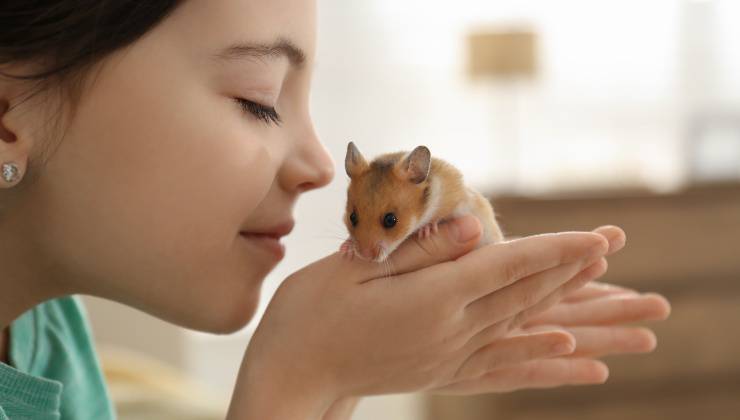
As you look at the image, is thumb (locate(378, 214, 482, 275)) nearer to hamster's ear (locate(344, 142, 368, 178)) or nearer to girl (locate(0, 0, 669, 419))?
girl (locate(0, 0, 669, 419))

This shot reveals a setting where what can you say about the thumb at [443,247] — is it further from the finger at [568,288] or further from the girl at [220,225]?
the finger at [568,288]

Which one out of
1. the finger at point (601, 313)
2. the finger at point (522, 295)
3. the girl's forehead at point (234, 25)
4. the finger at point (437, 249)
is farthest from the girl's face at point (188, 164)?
the finger at point (601, 313)

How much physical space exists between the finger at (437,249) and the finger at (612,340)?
1.01 feet

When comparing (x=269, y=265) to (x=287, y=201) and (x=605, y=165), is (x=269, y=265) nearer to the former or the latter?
(x=287, y=201)

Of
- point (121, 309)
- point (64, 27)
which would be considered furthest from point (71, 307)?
point (121, 309)

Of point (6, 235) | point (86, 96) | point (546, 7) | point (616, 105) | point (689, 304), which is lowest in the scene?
point (689, 304)

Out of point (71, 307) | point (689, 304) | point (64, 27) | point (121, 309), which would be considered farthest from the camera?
point (689, 304)

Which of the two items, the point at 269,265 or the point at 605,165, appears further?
the point at 605,165

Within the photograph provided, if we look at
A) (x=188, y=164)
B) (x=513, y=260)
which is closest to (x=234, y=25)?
(x=188, y=164)

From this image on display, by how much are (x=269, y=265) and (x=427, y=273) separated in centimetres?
21

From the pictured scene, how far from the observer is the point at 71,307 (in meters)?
1.40

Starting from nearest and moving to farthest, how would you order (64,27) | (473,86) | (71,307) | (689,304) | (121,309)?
(64,27) → (71,307) → (121,309) → (689,304) → (473,86)

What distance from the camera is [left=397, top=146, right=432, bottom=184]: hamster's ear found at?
3.69 feet

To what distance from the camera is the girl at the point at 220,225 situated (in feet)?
2.98
